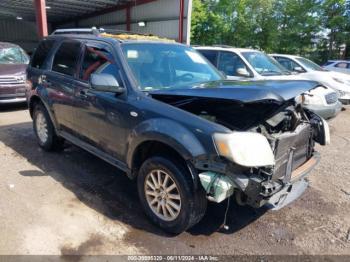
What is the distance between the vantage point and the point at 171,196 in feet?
10.2

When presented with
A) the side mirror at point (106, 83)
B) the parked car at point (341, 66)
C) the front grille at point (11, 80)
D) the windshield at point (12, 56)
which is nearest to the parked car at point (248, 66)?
the side mirror at point (106, 83)

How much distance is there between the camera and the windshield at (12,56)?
9.41 metres

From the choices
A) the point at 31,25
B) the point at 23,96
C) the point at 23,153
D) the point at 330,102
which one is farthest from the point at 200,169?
the point at 31,25

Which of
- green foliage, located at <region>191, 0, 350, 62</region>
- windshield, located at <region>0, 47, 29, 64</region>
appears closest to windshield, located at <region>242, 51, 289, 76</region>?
windshield, located at <region>0, 47, 29, 64</region>

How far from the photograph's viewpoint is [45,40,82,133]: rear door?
14.3 ft

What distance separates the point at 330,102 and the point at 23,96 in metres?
7.48

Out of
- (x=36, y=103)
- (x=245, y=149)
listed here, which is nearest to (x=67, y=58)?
(x=36, y=103)

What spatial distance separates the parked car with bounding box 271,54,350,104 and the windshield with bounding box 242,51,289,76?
1.33m

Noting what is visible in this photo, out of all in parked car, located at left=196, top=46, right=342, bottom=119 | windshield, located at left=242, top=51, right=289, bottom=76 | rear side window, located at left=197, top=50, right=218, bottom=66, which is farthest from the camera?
rear side window, located at left=197, top=50, right=218, bottom=66

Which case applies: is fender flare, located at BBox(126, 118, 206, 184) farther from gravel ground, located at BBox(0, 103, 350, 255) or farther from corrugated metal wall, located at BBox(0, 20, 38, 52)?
corrugated metal wall, located at BBox(0, 20, 38, 52)

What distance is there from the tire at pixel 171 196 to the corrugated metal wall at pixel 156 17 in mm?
13235

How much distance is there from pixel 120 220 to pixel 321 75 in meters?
8.21

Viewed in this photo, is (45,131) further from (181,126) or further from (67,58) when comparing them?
(181,126)

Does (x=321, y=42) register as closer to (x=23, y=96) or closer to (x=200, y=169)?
(x=23, y=96)
